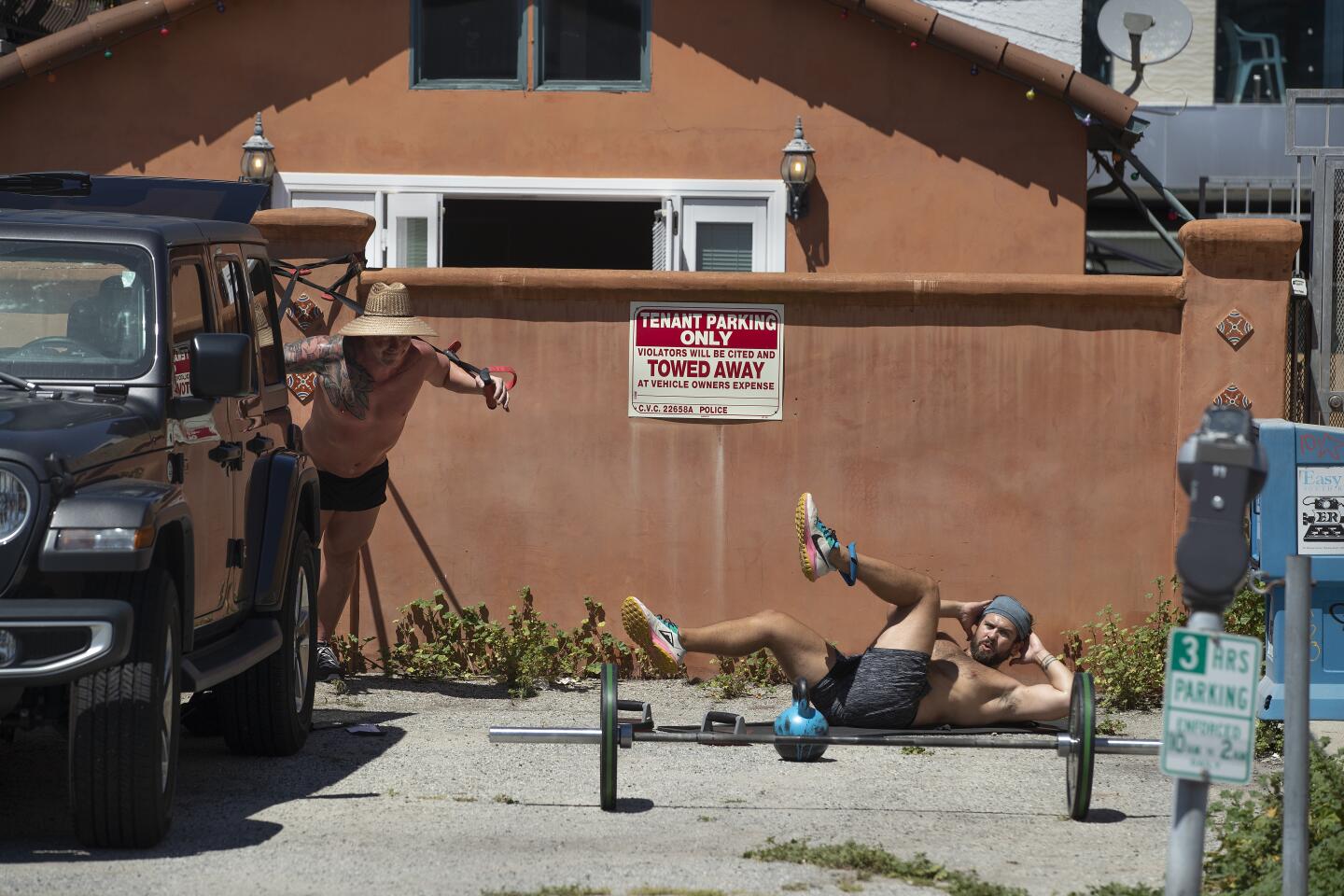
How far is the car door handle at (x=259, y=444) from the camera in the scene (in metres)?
7.55

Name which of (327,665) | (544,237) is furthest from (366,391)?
(544,237)

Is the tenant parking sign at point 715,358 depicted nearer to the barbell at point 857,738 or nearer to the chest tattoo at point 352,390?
the chest tattoo at point 352,390

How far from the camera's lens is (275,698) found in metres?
7.65

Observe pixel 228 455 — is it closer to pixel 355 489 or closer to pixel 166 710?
pixel 166 710

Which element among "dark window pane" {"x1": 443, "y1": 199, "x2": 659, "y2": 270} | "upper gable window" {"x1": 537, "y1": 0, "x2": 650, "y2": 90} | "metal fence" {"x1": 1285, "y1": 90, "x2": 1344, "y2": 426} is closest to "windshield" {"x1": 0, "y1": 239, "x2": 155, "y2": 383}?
"metal fence" {"x1": 1285, "y1": 90, "x2": 1344, "y2": 426}

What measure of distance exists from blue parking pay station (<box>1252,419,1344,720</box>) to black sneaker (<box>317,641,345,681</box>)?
4.72 meters

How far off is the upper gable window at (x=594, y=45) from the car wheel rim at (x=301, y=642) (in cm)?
585

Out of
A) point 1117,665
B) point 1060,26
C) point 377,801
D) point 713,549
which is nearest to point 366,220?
point 713,549

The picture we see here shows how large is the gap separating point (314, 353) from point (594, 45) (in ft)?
15.2

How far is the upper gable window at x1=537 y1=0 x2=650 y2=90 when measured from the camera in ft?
42.7

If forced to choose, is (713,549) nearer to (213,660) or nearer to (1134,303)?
(1134,303)

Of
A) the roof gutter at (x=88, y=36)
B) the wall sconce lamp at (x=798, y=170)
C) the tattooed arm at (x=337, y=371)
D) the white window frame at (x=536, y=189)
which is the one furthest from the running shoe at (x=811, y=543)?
the roof gutter at (x=88, y=36)

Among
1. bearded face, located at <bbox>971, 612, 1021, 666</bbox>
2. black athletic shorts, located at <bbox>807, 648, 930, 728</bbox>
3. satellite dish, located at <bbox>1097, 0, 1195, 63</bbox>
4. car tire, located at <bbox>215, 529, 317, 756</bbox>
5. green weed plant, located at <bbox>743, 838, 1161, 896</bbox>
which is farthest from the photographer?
satellite dish, located at <bbox>1097, 0, 1195, 63</bbox>

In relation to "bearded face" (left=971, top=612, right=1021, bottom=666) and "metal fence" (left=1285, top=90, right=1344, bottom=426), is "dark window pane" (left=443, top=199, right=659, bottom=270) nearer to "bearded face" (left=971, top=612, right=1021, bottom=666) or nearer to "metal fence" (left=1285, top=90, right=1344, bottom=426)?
"metal fence" (left=1285, top=90, right=1344, bottom=426)
